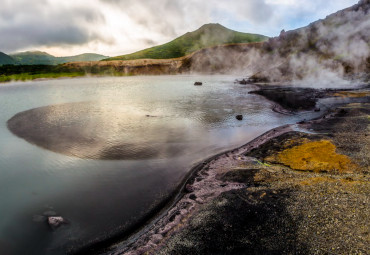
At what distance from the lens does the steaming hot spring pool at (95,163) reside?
8797 mm

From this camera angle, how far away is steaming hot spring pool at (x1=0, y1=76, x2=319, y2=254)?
8797 mm

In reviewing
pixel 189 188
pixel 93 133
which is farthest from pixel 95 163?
pixel 189 188

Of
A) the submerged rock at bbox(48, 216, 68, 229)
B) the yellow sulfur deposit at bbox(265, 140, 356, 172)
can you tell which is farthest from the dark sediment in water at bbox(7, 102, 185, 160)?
the yellow sulfur deposit at bbox(265, 140, 356, 172)

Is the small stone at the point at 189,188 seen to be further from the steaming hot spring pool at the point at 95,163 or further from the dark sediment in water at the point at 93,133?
the dark sediment in water at the point at 93,133

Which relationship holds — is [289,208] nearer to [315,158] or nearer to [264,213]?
[264,213]

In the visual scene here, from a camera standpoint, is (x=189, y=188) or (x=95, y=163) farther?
(x=95, y=163)

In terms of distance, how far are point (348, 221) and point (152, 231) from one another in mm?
6761

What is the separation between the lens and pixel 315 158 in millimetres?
12562

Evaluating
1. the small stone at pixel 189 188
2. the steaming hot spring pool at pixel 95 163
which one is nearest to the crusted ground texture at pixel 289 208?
the small stone at pixel 189 188

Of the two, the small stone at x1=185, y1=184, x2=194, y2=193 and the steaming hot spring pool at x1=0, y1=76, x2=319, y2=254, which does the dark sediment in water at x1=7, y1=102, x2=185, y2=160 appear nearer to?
the steaming hot spring pool at x1=0, y1=76, x2=319, y2=254

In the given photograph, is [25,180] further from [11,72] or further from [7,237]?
[11,72]

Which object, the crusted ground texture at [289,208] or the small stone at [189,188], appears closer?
the crusted ground texture at [289,208]

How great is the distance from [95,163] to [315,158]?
43.1 ft

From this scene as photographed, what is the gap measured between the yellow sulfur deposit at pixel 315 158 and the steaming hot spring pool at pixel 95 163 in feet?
Answer: 14.0
